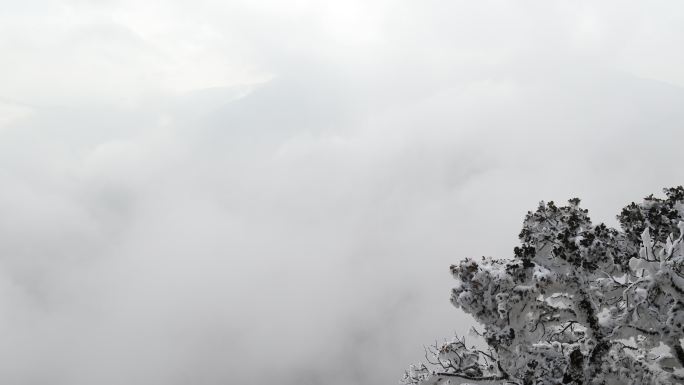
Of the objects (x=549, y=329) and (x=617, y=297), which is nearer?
(x=617, y=297)

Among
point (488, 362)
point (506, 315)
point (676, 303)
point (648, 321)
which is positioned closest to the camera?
point (676, 303)

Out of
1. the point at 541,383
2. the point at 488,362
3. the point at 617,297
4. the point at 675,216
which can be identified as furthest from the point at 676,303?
the point at 488,362

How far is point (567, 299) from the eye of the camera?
46.7ft

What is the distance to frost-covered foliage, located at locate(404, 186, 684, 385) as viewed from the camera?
44.2 ft

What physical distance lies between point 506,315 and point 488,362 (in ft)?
7.77

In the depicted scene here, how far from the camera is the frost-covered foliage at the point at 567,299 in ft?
44.2

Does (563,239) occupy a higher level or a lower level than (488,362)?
higher

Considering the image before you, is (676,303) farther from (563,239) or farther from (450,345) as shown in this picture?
(450,345)

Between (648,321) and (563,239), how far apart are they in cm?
276

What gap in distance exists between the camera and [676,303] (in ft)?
38.0

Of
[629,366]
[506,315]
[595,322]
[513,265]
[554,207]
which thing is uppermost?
[554,207]

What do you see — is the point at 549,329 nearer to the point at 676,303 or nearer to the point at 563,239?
the point at 563,239

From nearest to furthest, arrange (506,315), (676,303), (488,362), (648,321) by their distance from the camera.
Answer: (676,303) < (648,321) < (506,315) < (488,362)

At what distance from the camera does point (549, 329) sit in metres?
16.0
